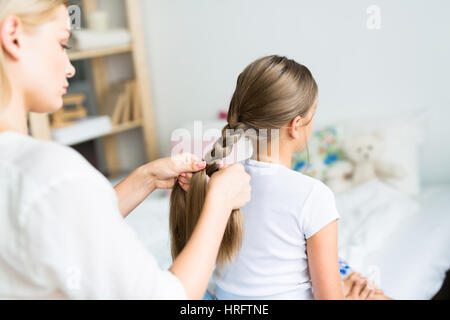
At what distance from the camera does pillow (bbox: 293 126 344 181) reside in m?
1.90

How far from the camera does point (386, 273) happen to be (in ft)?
4.49

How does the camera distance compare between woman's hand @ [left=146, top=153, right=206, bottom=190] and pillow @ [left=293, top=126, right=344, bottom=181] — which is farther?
pillow @ [left=293, top=126, right=344, bottom=181]

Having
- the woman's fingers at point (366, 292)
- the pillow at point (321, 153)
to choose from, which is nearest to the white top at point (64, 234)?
the woman's fingers at point (366, 292)

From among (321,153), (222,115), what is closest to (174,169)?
(321,153)

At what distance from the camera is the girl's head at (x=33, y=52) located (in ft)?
1.94

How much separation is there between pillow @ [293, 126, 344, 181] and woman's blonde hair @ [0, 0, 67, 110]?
1.38 meters

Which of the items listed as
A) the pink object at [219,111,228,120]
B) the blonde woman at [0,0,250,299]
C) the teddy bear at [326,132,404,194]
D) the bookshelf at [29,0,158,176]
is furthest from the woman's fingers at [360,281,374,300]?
the bookshelf at [29,0,158,176]

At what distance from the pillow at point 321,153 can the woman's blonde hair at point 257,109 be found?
92 cm

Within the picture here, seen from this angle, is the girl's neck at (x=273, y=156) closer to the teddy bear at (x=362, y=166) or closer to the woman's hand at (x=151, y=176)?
the woman's hand at (x=151, y=176)

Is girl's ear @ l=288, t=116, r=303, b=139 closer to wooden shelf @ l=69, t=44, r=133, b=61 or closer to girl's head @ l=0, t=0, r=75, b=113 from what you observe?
girl's head @ l=0, t=0, r=75, b=113

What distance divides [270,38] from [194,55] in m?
0.48

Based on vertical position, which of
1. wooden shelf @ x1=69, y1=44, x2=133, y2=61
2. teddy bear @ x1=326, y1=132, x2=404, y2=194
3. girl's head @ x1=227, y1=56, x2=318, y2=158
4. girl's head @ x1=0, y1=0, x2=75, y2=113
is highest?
girl's head @ x1=0, y1=0, x2=75, y2=113

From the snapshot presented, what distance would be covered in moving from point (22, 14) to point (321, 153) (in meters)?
1.50
